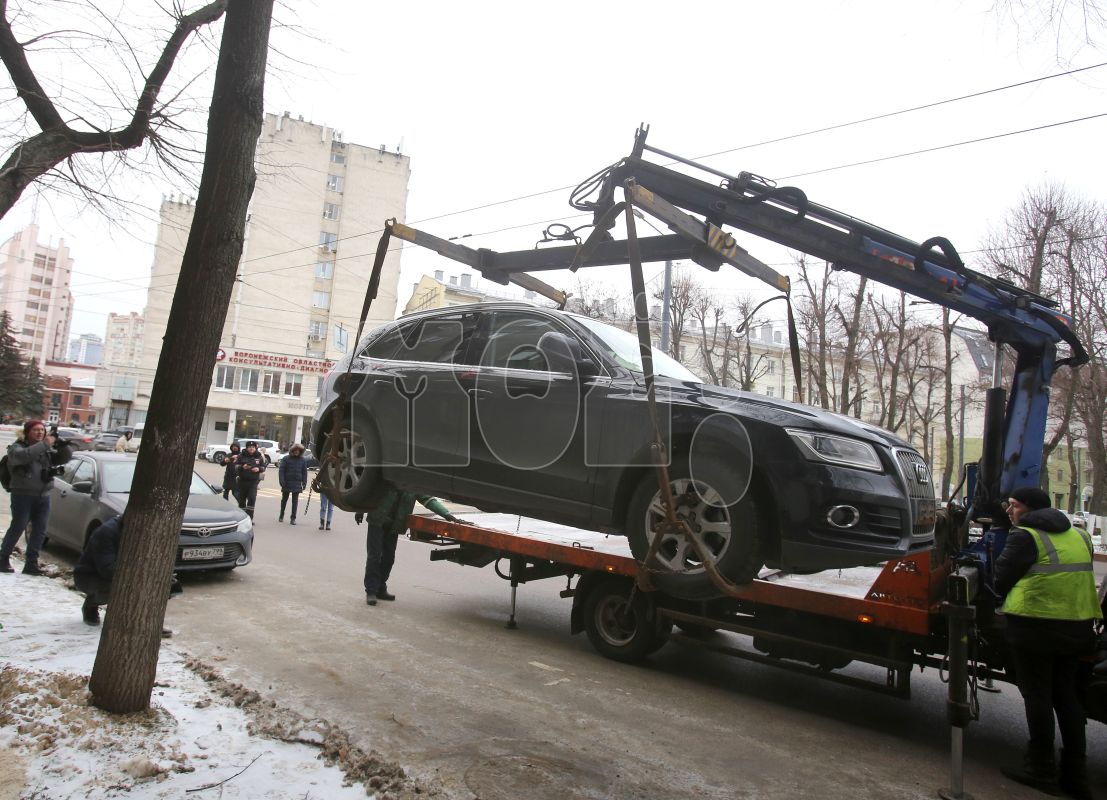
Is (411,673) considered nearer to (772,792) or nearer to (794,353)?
(772,792)

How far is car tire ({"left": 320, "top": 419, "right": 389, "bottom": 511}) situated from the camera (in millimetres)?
4398

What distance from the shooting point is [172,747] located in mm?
3846

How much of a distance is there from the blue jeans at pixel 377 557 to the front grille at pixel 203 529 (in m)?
1.95

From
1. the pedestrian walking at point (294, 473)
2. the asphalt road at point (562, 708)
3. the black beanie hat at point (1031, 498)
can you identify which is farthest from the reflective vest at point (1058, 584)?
the pedestrian walking at point (294, 473)

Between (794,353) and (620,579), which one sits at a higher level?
(794,353)

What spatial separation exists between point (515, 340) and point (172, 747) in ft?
9.48

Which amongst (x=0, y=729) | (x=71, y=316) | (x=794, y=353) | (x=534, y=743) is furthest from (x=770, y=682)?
(x=71, y=316)

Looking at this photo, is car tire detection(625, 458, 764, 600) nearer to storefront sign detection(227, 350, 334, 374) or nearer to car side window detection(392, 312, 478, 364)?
car side window detection(392, 312, 478, 364)

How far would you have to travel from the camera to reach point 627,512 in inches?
135

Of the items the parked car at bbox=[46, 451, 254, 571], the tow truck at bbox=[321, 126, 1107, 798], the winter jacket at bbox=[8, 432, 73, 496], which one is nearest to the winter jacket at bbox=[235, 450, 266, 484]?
the parked car at bbox=[46, 451, 254, 571]

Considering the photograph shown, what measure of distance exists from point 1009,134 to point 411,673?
7699mm

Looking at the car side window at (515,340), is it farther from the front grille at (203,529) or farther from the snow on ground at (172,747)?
the front grille at (203,529)

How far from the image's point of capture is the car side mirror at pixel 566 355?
12.2ft

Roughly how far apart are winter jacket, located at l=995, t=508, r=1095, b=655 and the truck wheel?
9.46 ft
